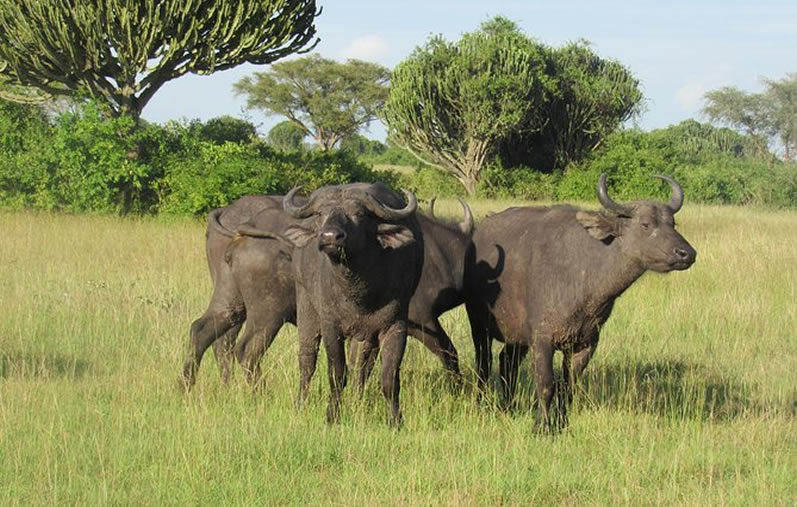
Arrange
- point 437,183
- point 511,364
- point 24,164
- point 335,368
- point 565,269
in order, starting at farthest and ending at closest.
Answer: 1. point 437,183
2. point 24,164
3. point 511,364
4. point 565,269
5. point 335,368

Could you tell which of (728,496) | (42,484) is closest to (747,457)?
(728,496)

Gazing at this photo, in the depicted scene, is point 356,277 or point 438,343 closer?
point 356,277

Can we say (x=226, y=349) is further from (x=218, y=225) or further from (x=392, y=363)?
(x=392, y=363)

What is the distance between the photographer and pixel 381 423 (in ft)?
21.3

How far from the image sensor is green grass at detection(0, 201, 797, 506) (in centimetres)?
521

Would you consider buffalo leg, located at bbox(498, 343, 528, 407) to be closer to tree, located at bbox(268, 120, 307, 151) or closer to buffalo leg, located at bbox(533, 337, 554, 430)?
buffalo leg, located at bbox(533, 337, 554, 430)

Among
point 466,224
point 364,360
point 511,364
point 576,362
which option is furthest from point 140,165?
point 576,362

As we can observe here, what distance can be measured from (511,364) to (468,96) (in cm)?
2925

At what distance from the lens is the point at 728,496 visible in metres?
5.24

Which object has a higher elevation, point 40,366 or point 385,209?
point 385,209

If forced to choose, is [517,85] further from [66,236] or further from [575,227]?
[575,227]

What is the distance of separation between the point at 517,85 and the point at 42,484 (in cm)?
3224

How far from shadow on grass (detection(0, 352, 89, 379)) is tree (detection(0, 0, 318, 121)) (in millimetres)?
12959

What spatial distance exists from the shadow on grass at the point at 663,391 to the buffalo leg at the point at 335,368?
1410 mm
